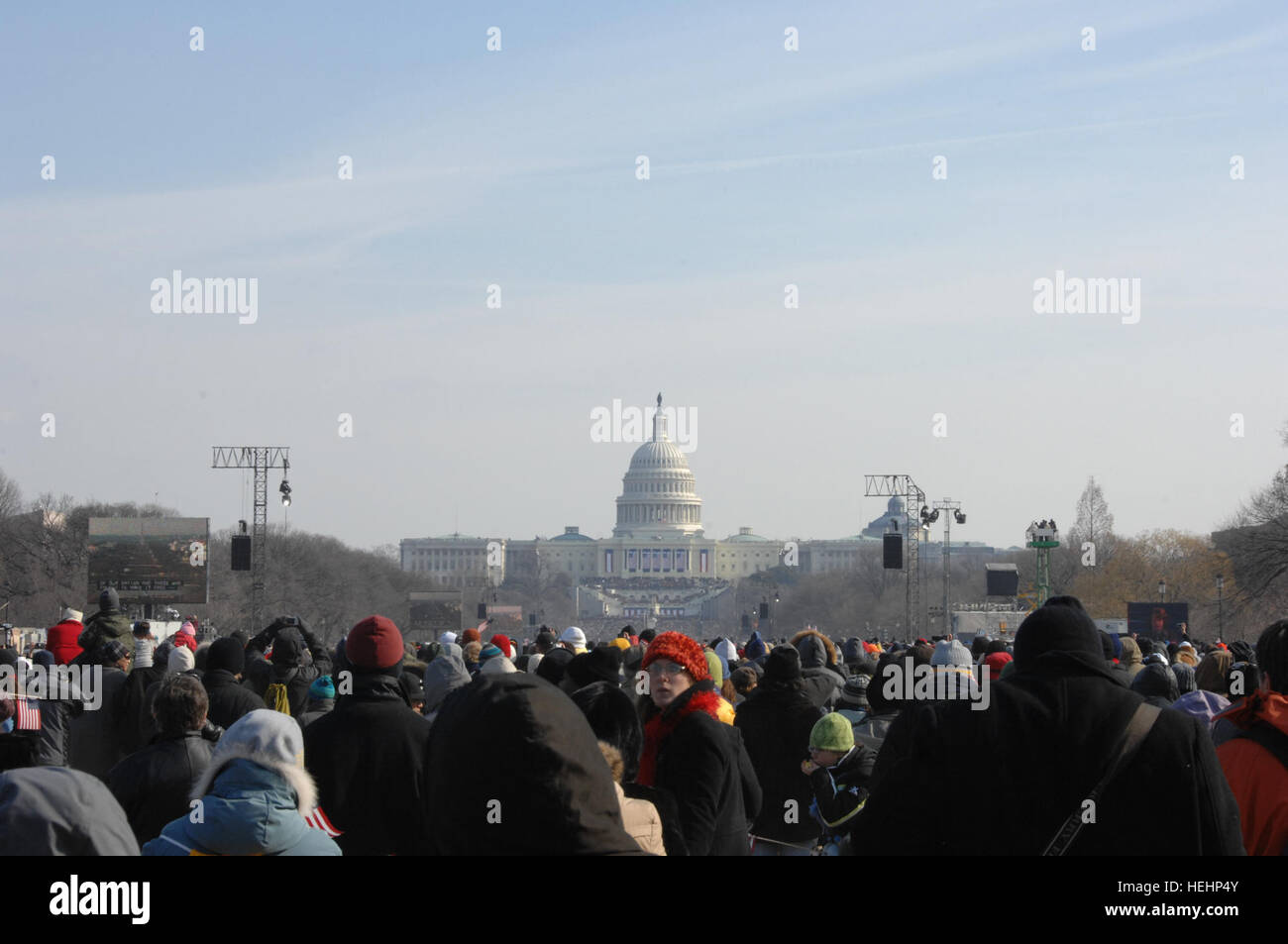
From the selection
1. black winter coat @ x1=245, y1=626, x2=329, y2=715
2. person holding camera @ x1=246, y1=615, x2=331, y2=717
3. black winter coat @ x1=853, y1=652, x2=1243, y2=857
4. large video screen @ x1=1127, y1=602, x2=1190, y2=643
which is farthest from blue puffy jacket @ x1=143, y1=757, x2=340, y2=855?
large video screen @ x1=1127, y1=602, x2=1190, y2=643

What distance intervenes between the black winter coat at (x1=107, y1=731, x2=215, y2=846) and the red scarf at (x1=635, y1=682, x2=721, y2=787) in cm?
162

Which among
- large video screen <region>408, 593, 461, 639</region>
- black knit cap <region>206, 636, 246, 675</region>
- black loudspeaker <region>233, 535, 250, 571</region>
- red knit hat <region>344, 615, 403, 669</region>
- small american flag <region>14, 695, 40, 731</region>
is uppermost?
black loudspeaker <region>233, 535, 250, 571</region>

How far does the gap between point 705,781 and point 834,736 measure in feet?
6.64

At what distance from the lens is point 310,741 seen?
6586mm

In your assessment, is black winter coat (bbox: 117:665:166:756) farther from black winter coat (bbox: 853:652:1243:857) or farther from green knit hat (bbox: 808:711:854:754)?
black winter coat (bbox: 853:652:1243:857)

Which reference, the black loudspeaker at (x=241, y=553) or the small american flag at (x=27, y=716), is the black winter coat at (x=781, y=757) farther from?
the black loudspeaker at (x=241, y=553)

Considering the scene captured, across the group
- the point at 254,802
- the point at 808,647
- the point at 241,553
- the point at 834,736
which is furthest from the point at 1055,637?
the point at 241,553

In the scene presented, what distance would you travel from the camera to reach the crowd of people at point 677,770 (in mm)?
3510

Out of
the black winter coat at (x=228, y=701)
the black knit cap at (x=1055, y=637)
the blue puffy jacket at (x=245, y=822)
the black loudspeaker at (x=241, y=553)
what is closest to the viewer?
the black knit cap at (x=1055, y=637)

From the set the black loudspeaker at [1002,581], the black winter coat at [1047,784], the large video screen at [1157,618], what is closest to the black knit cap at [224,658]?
the black winter coat at [1047,784]

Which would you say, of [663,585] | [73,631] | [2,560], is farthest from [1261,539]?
[663,585]

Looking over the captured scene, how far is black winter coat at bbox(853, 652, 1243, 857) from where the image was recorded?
174 inches
